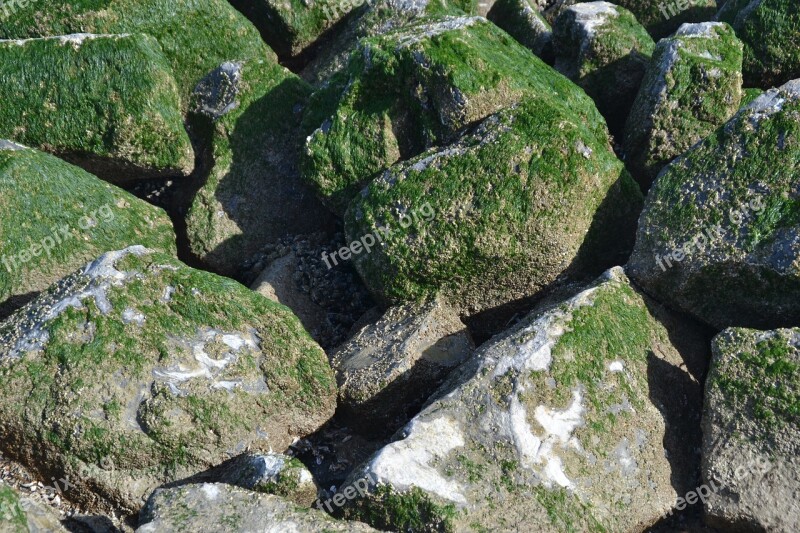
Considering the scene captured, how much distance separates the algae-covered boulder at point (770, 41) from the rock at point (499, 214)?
233cm

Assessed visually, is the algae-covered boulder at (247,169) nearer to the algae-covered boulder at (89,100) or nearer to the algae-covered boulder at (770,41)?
the algae-covered boulder at (89,100)

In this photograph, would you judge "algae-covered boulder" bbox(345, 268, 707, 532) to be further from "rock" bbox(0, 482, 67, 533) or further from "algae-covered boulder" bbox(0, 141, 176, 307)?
"algae-covered boulder" bbox(0, 141, 176, 307)

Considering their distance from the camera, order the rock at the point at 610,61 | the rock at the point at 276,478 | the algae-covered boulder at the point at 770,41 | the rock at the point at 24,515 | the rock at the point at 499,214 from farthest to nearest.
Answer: the rock at the point at 610,61 < the algae-covered boulder at the point at 770,41 < the rock at the point at 499,214 < the rock at the point at 276,478 < the rock at the point at 24,515

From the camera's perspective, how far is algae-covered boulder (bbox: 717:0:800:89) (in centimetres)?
785

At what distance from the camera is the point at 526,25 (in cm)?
916

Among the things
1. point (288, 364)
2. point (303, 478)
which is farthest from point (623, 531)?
point (288, 364)

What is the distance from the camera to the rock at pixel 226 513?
15.6 feet

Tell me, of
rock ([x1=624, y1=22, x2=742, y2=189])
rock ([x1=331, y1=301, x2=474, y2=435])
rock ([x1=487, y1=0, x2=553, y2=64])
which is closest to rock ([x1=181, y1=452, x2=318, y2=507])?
rock ([x1=331, y1=301, x2=474, y2=435])

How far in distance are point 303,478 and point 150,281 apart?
1881 mm

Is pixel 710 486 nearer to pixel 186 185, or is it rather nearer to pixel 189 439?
pixel 189 439

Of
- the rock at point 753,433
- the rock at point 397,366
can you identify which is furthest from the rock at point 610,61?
the rock at point 753,433

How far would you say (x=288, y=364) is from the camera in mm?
6027
